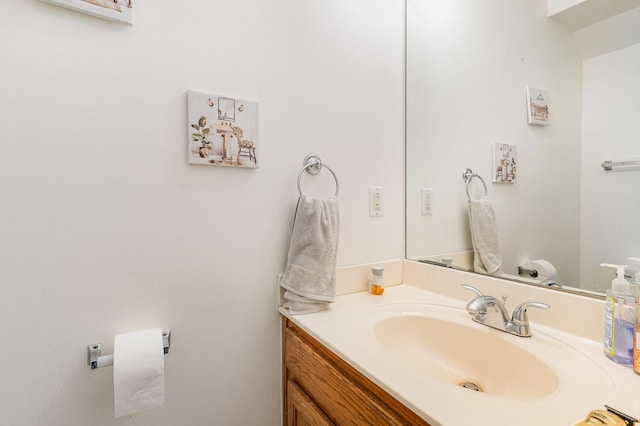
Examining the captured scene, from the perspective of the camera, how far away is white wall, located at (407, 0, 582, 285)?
0.90m

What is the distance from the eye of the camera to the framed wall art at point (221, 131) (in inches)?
34.4

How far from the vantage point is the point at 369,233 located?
122 cm

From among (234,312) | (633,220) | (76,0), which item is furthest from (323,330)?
(76,0)

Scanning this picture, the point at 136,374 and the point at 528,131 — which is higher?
the point at 528,131

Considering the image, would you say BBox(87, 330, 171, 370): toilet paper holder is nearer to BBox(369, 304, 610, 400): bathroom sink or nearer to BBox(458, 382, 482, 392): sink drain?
BBox(369, 304, 610, 400): bathroom sink

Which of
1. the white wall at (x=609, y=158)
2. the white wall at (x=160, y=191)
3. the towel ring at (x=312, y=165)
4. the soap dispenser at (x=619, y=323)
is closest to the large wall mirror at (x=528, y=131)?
the white wall at (x=609, y=158)

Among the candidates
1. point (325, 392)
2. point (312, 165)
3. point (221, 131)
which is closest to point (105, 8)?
point (221, 131)

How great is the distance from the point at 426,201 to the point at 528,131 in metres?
0.45

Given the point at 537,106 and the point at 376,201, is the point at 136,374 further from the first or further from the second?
the point at 537,106

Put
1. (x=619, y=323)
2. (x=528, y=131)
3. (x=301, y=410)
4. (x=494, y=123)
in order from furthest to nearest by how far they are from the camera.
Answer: (x=494, y=123), (x=528, y=131), (x=301, y=410), (x=619, y=323)

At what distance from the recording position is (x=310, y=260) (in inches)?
38.4

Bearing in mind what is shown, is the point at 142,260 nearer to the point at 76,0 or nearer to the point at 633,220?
the point at 76,0

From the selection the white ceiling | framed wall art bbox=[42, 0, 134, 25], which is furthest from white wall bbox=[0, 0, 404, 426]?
the white ceiling

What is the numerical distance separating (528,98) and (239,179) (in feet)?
3.23
